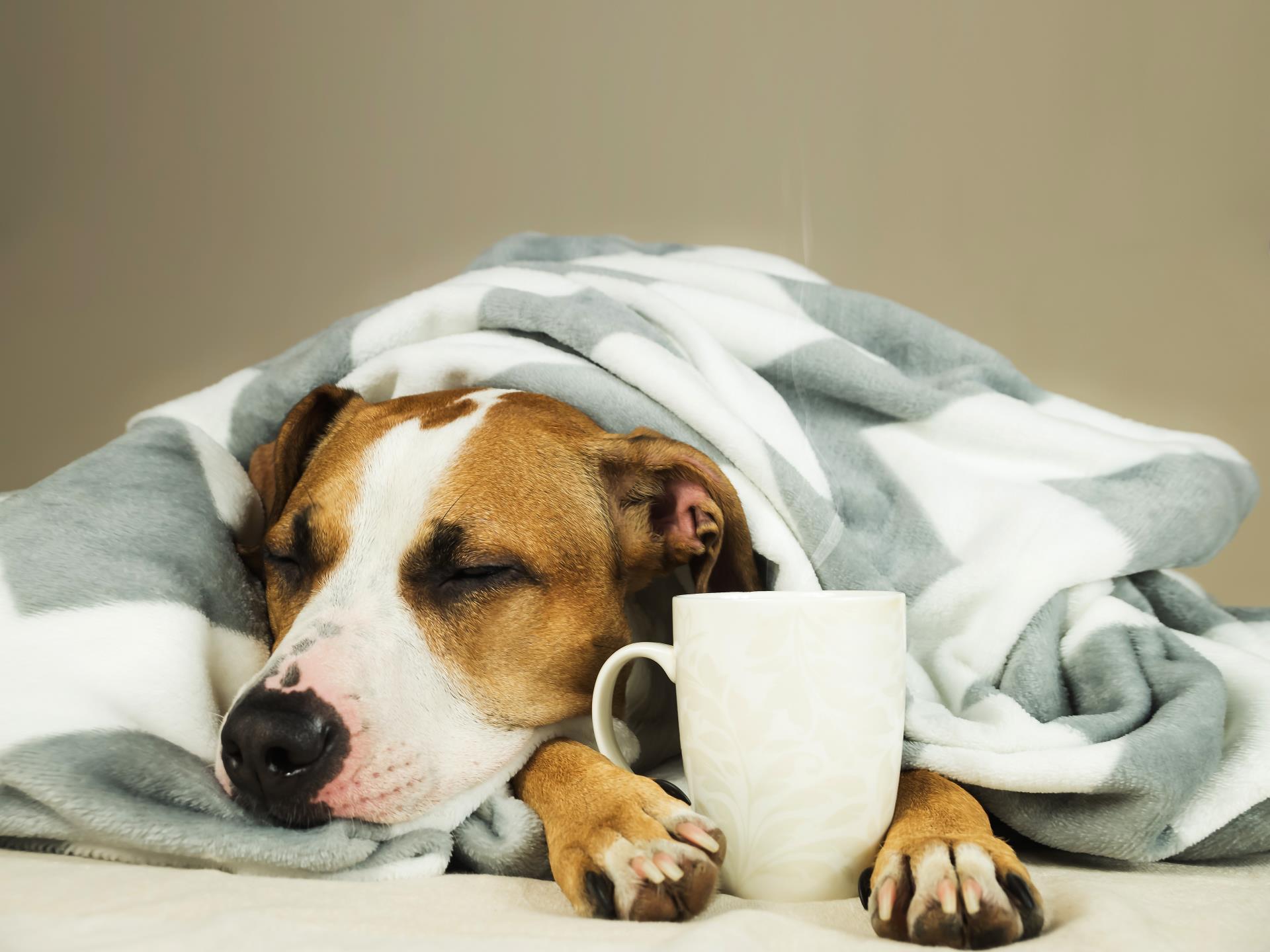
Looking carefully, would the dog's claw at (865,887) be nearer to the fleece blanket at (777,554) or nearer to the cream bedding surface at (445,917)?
the cream bedding surface at (445,917)

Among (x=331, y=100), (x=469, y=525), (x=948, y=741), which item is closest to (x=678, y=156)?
(x=331, y=100)

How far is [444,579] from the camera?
107 cm

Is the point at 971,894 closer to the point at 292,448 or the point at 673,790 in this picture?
the point at 673,790

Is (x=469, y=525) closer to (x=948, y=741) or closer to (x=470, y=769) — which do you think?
(x=470, y=769)

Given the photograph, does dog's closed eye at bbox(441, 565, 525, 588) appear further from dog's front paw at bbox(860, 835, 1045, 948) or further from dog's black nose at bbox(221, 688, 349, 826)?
dog's front paw at bbox(860, 835, 1045, 948)

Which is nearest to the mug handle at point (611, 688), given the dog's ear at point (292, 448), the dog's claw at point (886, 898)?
the dog's claw at point (886, 898)

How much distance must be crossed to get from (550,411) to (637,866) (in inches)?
25.6

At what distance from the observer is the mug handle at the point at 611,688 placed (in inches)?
34.4

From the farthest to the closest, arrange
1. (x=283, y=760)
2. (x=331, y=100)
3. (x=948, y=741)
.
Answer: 1. (x=331, y=100)
2. (x=948, y=741)
3. (x=283, y=760)

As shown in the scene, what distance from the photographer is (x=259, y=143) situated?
302cm

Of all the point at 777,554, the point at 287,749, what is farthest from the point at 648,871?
the point at 777,554

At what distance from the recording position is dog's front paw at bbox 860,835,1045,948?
69 cm

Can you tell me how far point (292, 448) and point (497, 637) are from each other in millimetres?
483

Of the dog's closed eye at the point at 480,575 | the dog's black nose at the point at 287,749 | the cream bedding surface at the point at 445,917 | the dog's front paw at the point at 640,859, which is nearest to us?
the cream bedding surface at the point at 445,917
